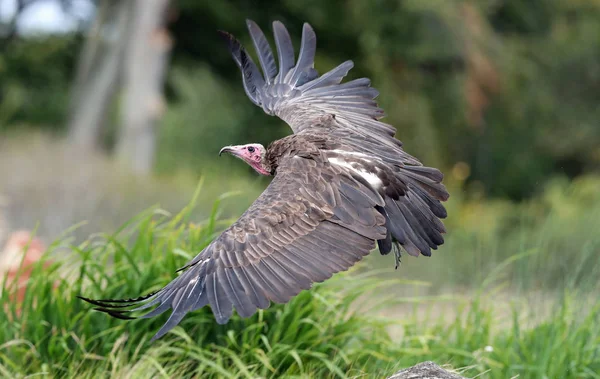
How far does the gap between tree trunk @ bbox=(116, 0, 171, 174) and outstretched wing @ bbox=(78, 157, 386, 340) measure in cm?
980

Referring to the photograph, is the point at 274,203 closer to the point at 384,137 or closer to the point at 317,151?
the point at 317,151

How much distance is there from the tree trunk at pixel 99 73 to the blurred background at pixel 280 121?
1.2 inches

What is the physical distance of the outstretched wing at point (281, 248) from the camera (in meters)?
3.51

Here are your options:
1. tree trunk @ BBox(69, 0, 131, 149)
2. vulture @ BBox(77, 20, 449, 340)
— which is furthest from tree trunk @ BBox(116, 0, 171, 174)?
vulture @ BBox(77, 20, 449, 340)

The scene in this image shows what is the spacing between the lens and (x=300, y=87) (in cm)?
524

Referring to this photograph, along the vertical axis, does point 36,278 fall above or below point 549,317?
below

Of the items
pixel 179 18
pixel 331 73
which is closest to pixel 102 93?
pixel 179 18

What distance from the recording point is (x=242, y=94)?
1609 centimetres

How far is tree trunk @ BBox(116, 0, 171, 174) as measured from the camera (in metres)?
13.6

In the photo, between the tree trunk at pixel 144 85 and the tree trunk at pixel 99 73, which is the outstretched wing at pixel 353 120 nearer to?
the tree trunk at pixel 144 85

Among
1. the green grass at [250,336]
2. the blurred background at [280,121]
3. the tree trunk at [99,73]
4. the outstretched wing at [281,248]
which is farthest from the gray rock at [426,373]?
the tree trunk at [99,73]

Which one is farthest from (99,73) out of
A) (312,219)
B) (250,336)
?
(312,219)

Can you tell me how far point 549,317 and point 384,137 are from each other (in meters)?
1.30

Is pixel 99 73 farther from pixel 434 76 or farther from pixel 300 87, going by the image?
pixel 300 87
